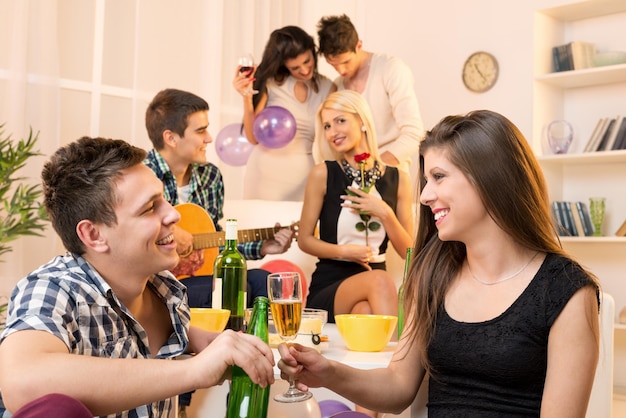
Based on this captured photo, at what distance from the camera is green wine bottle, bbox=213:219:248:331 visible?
1.98m

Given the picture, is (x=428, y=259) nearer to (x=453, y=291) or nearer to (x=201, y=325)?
(x=453, y=291)

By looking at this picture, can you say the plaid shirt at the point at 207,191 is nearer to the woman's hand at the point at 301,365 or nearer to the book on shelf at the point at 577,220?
the woman's hand at the point at 301,365

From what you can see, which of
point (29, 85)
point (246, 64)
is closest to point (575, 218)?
point (246, 64)

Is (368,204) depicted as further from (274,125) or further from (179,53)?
(179,53)

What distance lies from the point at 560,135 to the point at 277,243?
2.28 m

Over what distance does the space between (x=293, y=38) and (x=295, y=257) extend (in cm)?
124

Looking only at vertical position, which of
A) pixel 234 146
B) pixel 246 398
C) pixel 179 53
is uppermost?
pixel 179 53

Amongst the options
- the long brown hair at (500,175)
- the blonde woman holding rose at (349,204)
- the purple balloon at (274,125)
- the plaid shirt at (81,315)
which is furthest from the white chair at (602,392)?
the purple balloon at (274,125)

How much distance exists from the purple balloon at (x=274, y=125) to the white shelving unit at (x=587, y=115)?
1.69m

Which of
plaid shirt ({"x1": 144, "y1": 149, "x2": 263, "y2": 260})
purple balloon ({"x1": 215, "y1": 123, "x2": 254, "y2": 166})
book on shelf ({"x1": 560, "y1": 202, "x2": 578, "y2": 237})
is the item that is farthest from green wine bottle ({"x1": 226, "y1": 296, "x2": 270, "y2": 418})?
book on shelf ({"x1": 560, "y1": 202, "x2": 578, "y2": 237})

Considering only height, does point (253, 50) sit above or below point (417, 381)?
above

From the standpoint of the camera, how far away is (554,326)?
1.37 metres

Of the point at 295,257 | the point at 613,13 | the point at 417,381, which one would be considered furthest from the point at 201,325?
the point at 613,13

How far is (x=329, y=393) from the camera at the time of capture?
8.05 feet
